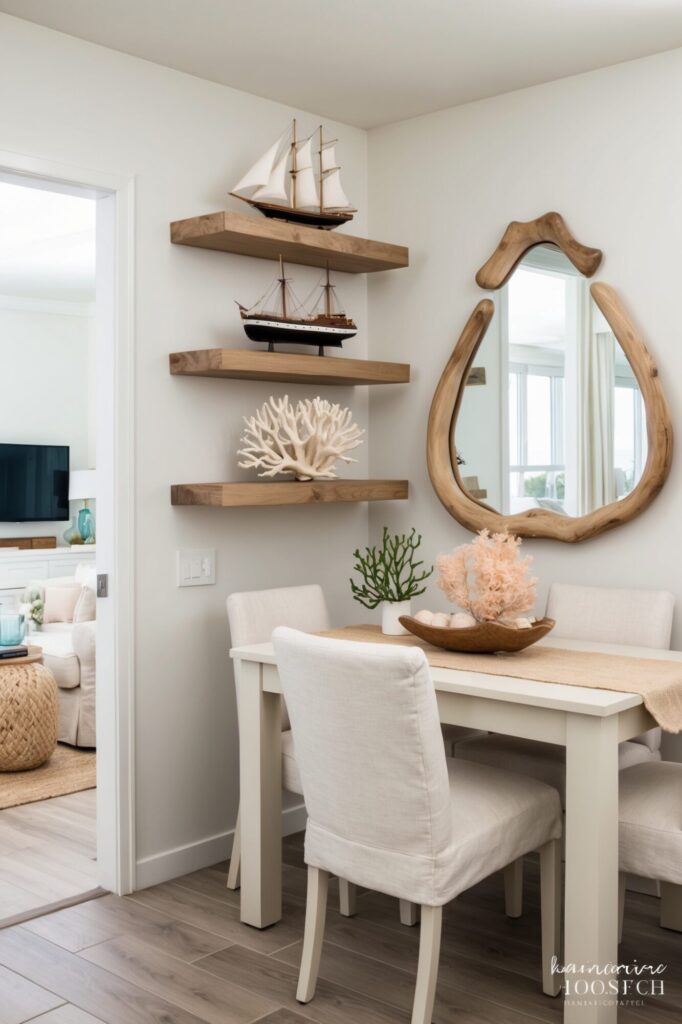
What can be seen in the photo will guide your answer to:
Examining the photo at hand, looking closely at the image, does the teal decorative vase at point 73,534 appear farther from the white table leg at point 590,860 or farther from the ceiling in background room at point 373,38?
the white table leg at point 590,860

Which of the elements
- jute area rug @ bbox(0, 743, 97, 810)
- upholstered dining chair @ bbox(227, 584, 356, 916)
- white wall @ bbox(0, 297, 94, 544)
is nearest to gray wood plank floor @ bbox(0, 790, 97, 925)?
jute area rug @ bbox(0, 743, 97, 810)

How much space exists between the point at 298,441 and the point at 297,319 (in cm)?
41

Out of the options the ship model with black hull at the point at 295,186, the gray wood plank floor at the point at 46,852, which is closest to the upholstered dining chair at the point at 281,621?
the gray wood plank floor at the point at 46,852

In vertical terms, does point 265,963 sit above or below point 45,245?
below

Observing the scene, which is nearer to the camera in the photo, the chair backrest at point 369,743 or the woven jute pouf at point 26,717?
the chair backrest at point 369,743

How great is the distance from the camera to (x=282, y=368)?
3355 millimetres

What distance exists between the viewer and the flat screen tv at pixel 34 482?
7988 mm

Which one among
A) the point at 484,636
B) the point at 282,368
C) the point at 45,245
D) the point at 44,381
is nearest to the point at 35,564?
the point at 44,381

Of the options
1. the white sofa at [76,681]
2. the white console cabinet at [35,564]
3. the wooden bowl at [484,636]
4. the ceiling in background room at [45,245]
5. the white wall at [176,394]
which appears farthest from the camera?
the white console cabinet at [35,564]

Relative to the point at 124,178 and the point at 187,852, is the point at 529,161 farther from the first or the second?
the point at 187,852

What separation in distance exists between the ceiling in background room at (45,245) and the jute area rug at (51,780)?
2529 mm

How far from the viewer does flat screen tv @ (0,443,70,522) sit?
7988 mm

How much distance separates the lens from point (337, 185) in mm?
3555

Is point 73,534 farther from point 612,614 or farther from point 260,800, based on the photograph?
point 612,614
